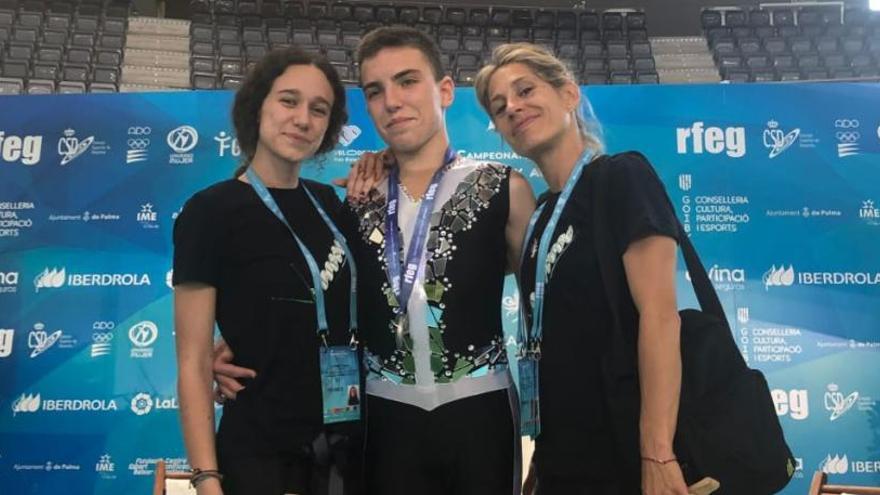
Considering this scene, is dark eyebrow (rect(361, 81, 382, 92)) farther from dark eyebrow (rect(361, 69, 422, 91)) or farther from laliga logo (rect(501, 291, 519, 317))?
laliga logo (rect(501, 291, 519, 317))

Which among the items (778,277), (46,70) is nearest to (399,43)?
(778,277)

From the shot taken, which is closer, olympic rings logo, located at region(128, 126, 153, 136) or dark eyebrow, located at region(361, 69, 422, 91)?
dark eyebrow, located at region(361, 69, 422, 91)

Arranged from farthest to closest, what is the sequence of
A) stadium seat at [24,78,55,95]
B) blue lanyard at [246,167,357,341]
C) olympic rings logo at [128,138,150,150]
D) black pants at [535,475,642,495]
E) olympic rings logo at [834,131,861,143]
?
stadium seat at [24,78,55,95]
olympic rings logo at [128,138,150,150]
olympic rings logo at [834,131,861,143]
blue lanyard at [246,167,357,341]
black pants at [535,475,642,495]

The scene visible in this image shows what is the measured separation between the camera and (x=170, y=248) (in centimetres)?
438

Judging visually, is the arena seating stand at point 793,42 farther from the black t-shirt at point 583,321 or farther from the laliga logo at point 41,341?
the laliga logo at point 41,341

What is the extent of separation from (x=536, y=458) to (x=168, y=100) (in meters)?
3.96

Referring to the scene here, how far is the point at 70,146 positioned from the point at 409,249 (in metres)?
3.90

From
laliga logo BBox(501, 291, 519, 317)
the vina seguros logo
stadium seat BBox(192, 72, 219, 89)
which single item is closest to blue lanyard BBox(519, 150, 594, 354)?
laliga logo BBox(501, 291, 519, 317)

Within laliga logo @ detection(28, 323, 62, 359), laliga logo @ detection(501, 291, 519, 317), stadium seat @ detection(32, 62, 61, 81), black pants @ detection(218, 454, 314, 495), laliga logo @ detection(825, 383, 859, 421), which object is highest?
stadium seat @ detection(32, 62, 61, 81)

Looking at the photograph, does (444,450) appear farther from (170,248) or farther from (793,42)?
(793,42)

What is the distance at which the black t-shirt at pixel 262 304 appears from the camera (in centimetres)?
135

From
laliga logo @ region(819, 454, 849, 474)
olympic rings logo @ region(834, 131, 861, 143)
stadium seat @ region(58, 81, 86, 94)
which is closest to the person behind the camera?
laliga logo @ region(819, 454, 849, 474)

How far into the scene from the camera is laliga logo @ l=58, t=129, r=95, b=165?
448cm

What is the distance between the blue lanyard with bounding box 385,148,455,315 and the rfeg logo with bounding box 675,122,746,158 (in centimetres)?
325
